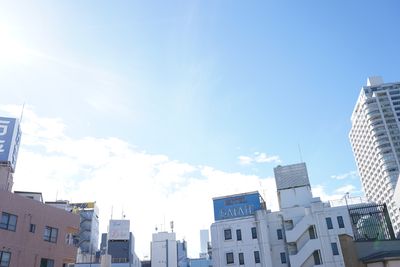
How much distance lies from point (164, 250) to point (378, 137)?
82.7 metres

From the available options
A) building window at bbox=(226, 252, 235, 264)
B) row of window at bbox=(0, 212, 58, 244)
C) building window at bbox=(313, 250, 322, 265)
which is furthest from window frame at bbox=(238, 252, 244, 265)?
row of window at bbox=(0, 212, 58, 244)

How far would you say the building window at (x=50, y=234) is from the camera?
36797 mm

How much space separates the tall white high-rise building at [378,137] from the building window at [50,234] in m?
104

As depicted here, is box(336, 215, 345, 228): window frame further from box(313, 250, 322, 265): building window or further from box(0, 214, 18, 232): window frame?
box(0, 214, 18, 232): window frame

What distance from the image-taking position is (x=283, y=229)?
5241 cm

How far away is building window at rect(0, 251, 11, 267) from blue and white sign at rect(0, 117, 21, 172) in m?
9.32

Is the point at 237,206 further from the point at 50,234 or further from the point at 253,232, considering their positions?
the point at 50,234

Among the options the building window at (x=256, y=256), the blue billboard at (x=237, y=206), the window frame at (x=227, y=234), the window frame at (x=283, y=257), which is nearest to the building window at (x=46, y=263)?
the window frame at (x=227, y=234)

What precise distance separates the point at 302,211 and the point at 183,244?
8248 centimetres

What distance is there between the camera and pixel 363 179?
142 m

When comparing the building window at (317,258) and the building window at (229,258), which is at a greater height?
the building window at (229,258)

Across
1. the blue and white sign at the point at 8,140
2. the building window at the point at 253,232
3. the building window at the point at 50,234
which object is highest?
the blue and white sign at the point at 8,140

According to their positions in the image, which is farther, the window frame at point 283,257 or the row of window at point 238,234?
the row of window at point 238,234

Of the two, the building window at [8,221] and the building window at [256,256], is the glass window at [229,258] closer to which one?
the building window at [256,256]
